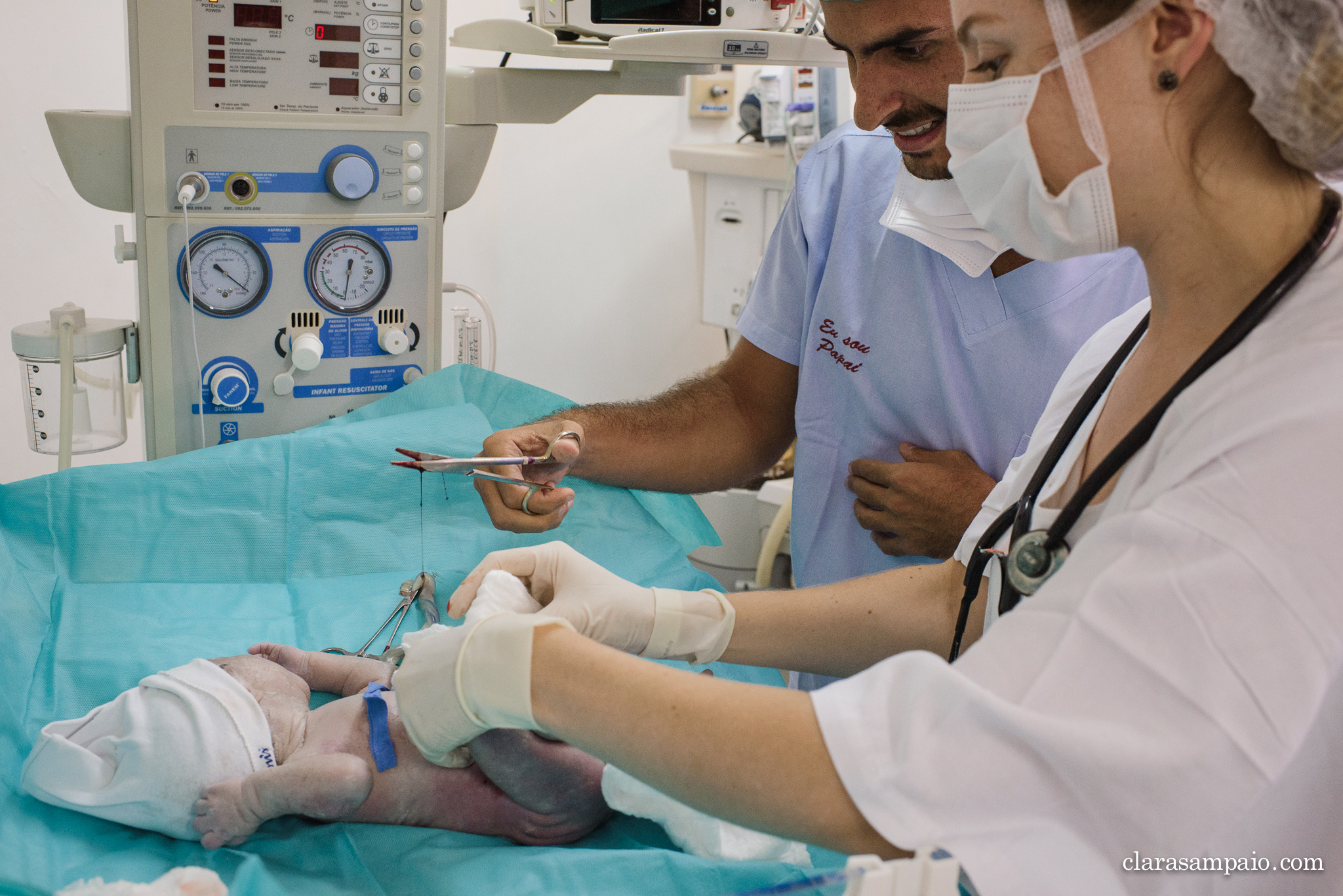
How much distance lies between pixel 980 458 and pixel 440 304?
101cm

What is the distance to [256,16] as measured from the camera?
62.8 inches

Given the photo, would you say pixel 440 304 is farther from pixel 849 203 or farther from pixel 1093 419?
pixel 1093 419

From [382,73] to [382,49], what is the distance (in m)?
0.04

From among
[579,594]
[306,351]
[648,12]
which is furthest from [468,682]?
[648,12]

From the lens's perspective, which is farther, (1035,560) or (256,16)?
(256,16)

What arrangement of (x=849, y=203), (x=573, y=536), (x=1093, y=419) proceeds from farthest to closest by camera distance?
1. (x=573, y=536)
2. (x=849, y=203)
3. (x=1093, y=419)

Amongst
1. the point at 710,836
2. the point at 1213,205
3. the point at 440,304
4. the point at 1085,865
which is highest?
the point at 1213,205

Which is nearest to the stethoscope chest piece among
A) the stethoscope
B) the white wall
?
the stethoscope

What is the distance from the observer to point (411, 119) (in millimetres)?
1741

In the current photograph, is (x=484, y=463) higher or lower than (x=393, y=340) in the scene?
lower

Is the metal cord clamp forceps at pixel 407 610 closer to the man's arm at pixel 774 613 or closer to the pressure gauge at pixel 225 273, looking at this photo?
the man's arm at pixel 774 613

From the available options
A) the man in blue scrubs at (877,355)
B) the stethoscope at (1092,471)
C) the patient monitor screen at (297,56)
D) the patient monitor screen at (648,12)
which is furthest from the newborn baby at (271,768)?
the patient monitor screen at (648,12)

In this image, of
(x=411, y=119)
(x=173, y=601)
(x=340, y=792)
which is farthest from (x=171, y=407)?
(x=340, y=792)

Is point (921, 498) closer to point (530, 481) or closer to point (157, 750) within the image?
point (530, 481)
